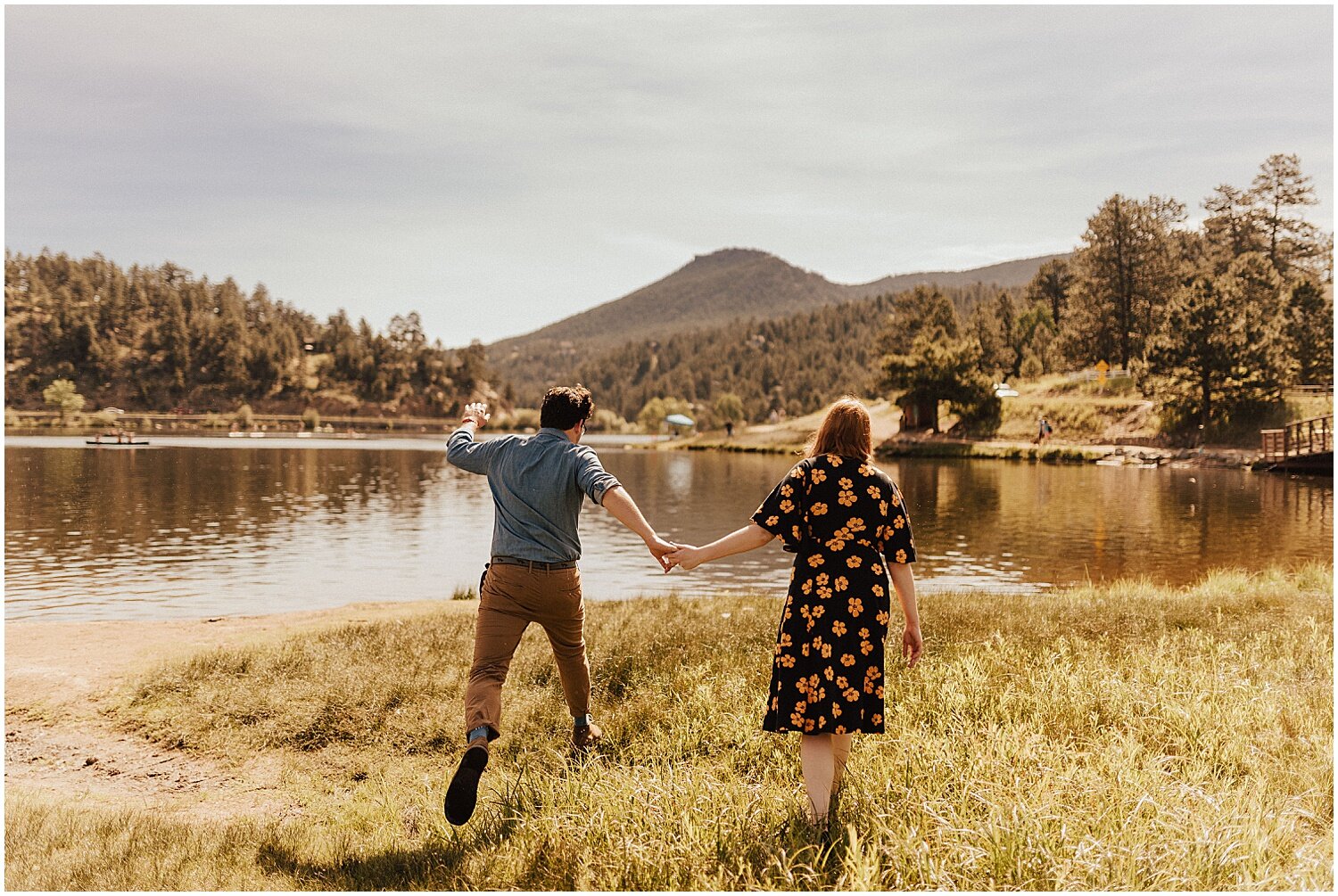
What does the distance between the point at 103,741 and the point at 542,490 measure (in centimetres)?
591

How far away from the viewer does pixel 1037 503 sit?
34.3m

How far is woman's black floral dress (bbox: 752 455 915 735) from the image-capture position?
4734mm

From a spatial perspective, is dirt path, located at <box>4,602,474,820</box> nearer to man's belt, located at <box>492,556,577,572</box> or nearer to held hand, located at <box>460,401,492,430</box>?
man's belt, located at <box>492,556,577,572</box>

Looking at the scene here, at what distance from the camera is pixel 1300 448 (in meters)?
48.1

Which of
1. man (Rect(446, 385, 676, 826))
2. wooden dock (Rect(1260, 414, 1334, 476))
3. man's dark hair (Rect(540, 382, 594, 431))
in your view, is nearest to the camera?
man (Rect(446, 385, 676, 826))

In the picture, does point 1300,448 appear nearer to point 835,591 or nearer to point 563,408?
point 835,591

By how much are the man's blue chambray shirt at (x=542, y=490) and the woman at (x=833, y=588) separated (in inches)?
53.0

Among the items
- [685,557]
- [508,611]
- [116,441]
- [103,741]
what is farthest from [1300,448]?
[116,441]

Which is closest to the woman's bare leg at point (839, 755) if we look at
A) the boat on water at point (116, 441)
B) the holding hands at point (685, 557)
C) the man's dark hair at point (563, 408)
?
the holding hands at point (685, 557)

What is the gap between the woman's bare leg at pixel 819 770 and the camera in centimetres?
469

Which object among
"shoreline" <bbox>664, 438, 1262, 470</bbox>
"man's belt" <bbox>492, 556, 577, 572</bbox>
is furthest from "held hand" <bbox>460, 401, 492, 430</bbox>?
"shoreline" <bbox>664, 438, 1262, 470</bbox>

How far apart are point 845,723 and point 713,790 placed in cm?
95

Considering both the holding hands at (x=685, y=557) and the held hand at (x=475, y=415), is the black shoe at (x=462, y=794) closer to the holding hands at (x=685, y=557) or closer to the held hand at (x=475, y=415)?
the holding hands at (x=685, y=557)

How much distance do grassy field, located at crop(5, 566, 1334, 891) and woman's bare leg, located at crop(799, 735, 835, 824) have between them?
0.19 metres
